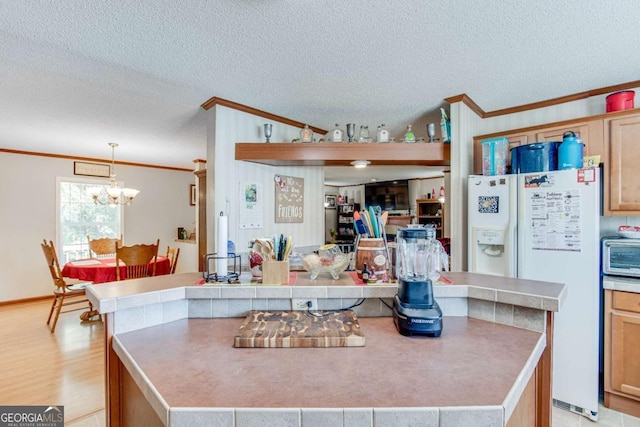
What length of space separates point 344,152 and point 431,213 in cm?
514

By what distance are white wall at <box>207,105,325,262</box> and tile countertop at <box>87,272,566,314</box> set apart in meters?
1.48

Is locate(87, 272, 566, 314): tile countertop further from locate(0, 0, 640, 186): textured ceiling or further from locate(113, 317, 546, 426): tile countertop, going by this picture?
locate(0, 0, 640, 186): textured ceiling

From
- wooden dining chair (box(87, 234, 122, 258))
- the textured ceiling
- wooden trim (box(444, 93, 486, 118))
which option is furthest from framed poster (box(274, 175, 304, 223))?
wooden dining chair (box(87, 234, 122, 258))

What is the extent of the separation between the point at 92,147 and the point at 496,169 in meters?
5.14

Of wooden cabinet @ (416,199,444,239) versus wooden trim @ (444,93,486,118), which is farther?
wooden cabinet @ (416,199,444,239)

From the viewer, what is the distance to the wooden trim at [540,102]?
8.07ft

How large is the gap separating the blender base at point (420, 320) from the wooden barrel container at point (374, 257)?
257mm

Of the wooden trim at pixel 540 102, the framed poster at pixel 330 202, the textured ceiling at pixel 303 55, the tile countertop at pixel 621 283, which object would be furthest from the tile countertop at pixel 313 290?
the framed poster at pixel 330 202

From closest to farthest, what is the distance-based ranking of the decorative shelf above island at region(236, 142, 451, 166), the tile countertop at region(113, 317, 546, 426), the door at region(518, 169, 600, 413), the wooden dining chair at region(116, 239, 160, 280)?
the tile countertop at region(113, 317, 546, 426) → the door at region(518, 169, 600, 413) → the decorative shelf above island at region(236, 142, 451, 166) → the wooden dining chair at region(116, 239, 160, 280)

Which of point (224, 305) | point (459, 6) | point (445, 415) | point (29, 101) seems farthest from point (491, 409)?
point (29, 101)

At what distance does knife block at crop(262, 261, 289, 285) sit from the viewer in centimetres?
138

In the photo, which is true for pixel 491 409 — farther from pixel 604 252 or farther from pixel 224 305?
pixel 604 252

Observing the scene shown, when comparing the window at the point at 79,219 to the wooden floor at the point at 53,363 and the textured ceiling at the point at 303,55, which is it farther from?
the textured ceiling at the point at 303,55

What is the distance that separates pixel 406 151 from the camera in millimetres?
2994
